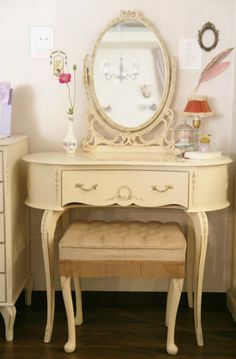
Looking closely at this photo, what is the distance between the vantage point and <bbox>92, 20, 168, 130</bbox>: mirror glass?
3037 millimetres

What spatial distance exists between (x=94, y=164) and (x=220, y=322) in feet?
3.78

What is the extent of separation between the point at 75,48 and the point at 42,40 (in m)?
0.19

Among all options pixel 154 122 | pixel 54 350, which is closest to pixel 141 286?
pixel 54 350

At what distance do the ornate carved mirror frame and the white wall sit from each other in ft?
0.19

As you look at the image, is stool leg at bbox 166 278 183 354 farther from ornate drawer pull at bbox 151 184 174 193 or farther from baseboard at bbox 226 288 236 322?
baseboard at bbox 226 288 236 322

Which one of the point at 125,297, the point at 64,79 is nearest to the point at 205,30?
the point at 64,79

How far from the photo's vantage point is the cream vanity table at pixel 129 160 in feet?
8.73

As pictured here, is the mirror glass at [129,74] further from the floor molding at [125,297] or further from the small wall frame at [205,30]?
the floor molding at [125,297]

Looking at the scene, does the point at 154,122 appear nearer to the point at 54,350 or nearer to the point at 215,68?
the point at 215,68

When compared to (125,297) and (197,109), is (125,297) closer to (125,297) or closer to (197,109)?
(125,297)

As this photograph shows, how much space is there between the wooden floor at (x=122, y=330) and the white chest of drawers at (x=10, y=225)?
0.64 ft

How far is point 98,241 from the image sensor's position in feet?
8.52

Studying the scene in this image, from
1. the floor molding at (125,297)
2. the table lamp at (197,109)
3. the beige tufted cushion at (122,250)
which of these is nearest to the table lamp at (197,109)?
the table lamp at (197,109)

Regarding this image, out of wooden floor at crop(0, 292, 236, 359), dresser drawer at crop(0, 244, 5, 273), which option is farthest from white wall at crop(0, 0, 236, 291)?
dresser drawer at crop(0, 244, 5, 273)
